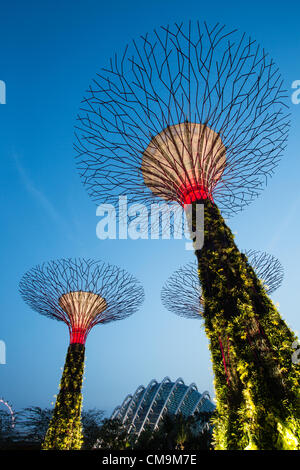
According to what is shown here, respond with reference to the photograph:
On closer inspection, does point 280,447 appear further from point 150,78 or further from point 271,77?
point 271,77

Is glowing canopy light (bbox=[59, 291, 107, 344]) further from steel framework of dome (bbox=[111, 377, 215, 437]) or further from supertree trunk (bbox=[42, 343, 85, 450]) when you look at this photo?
steel framework of dome (bbox=[111, 377, 215, 437])

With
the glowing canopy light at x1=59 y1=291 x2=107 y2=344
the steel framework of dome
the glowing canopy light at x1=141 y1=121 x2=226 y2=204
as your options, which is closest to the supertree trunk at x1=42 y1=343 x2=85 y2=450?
the glowing canopy light at x1=59 y1=291 x2=107 y2=344

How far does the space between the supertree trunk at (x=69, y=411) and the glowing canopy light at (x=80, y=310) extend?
1.91 ft

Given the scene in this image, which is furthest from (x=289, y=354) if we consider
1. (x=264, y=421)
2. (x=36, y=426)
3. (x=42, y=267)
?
(x=36, y=426)

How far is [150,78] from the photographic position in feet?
14.8

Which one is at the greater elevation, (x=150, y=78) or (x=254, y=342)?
(x=150, y=78)

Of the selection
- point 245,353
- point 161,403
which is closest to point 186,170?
point 245,353

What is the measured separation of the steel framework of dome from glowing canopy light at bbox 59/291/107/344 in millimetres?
33198

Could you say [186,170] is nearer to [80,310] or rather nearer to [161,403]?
[80,310]

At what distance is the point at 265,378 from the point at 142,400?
44159 millimetres

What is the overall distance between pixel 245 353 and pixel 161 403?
137 feet

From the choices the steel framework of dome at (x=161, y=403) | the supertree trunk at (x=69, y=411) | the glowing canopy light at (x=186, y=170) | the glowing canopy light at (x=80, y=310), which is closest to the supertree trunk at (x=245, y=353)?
the glowing canopy light at (x=186, y=170)

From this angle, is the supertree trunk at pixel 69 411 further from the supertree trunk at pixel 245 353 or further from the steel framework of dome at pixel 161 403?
the steel framework of dome at pixel 161 403

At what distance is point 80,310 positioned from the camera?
386 inches
